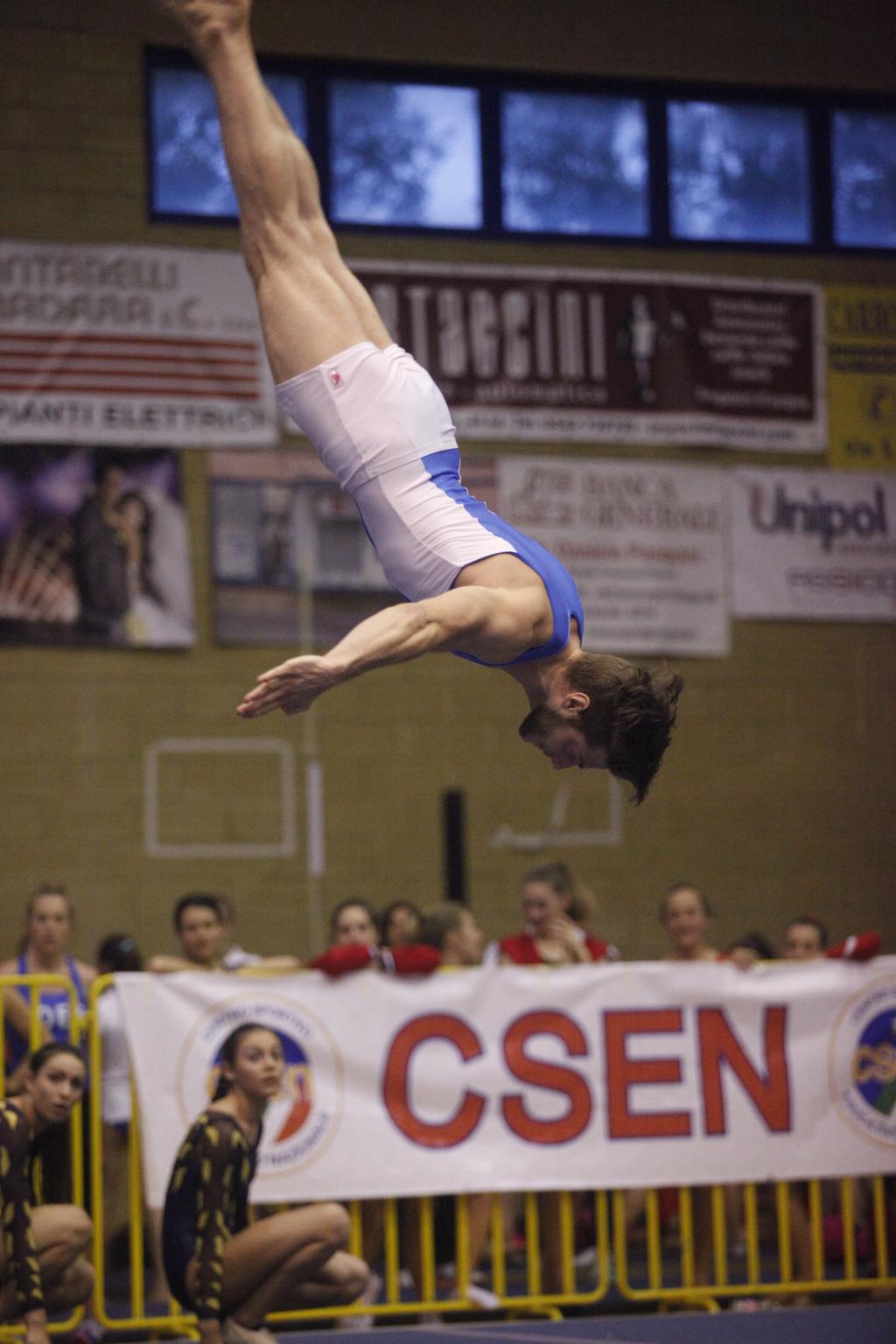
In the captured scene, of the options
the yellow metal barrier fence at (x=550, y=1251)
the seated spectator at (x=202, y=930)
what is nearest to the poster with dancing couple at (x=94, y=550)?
the seated spectator at (x=202, y=930)

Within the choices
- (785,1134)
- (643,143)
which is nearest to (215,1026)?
(785,1134)

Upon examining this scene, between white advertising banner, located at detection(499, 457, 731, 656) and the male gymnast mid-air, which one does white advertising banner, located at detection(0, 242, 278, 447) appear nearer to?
white advertising banner, located at detection(499, 457, 731, 656)

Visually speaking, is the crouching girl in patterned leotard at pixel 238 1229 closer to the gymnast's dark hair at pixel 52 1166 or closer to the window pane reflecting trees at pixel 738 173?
the gymnast's dark hair at pixel 52 1166

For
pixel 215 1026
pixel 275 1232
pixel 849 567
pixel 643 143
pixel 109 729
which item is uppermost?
pixel 643 143

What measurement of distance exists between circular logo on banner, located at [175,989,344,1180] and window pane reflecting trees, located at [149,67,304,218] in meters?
4.83

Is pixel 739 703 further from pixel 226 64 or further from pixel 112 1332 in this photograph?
pixel 226 64

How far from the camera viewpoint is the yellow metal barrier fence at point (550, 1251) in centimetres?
629

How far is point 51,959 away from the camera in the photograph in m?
7.17

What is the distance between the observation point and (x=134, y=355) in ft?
31.0

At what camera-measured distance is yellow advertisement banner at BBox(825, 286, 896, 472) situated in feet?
34.5

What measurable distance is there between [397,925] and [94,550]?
2.69 meters

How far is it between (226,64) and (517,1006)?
138 inches

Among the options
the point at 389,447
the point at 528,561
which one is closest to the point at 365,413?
the point at 389,447

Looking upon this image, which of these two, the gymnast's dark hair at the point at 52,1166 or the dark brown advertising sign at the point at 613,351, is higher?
the dark brown advertising sign at the point at 613,351
